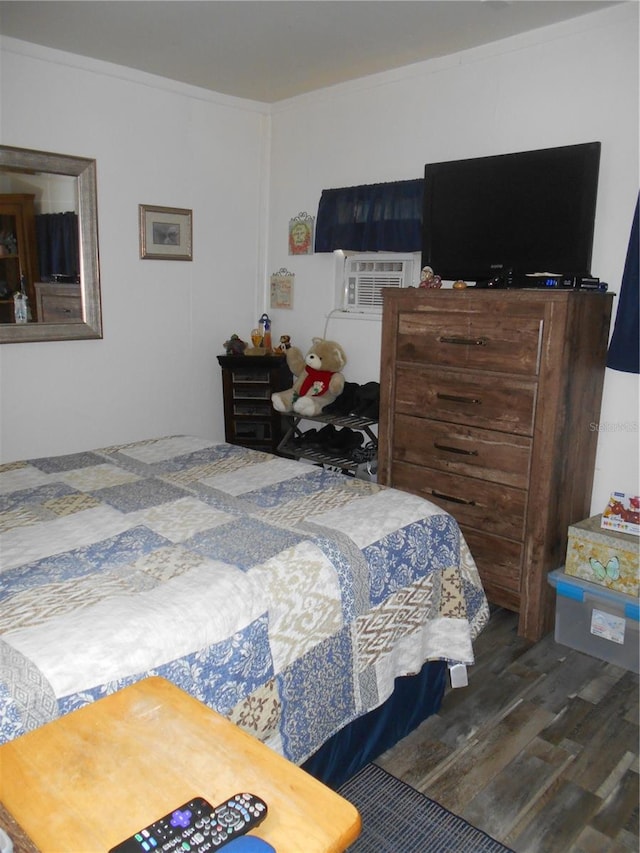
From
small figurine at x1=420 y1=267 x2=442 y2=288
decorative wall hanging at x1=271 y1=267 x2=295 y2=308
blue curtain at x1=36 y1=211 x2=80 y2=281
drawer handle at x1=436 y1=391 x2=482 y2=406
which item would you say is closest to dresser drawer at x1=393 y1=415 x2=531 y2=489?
drawer handle at x1=436 y1=391 x2=482 y2=406

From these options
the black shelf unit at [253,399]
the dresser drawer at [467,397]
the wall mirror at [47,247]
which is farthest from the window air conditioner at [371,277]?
the wall mirror at [47,247]

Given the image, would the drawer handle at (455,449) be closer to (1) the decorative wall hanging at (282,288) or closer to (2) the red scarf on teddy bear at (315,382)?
(2) the red scarf on teddy bear at (315,382)

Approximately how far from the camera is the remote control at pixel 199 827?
0.72m

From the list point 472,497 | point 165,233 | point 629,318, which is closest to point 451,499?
point 472,497

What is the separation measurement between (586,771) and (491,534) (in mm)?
1006

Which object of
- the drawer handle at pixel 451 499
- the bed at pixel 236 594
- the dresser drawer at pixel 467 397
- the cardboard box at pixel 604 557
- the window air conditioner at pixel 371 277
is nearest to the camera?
the bed at pixel 236 594

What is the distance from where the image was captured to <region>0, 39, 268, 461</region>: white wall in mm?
3283

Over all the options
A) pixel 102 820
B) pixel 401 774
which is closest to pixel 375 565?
pixel 401 774

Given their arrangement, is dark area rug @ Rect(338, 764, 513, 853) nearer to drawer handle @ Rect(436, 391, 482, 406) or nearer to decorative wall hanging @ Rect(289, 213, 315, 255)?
drawer handle @ Rect(436, 391, 482, 406)

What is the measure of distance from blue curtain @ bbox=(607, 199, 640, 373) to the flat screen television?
16 cm

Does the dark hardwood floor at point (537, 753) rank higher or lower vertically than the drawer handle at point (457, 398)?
lower

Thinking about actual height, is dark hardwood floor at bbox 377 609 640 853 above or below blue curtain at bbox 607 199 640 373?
below

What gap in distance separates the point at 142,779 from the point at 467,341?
2.19 meters

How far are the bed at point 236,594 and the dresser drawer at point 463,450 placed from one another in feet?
2.23
